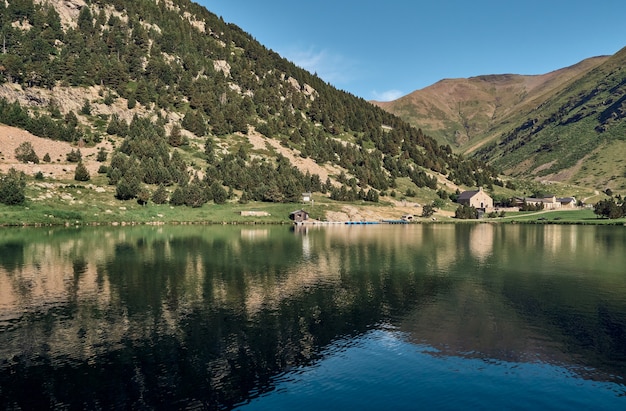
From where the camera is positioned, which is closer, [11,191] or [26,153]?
[11,191]

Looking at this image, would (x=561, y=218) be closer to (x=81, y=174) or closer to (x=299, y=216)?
(x=299, y=216)

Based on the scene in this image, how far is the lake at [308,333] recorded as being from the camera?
74.4 feet

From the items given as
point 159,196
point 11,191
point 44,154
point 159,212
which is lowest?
point 159,212

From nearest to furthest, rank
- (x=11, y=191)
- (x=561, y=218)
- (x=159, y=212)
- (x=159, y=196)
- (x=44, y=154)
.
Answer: (x=11, y=191), (x=159, y=212), (x=159, y=196), (x=44, y=154), (x=561, y=218)

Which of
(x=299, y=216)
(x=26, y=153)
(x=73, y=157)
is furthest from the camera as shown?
(x=73, y=157)

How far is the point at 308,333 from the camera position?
31844 mm

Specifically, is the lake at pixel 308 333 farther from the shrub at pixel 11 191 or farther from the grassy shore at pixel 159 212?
the shrub at pixel 11 191

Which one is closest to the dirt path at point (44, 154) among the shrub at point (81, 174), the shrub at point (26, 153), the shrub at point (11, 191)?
the shrub at point (26, 153)

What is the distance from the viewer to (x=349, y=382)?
79.0 feet

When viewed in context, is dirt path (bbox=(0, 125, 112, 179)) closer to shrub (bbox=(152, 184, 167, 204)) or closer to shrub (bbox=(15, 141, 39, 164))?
shrub (bbox=(15, 141, 39, 164))

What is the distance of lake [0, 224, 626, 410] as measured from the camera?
22672mm

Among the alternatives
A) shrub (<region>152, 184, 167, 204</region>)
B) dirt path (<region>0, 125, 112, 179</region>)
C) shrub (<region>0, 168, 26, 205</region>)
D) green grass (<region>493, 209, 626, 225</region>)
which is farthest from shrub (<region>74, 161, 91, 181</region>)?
green grass (<region>493, 209, 626, 225</region>)

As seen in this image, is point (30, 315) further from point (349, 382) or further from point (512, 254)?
point (512, 254)

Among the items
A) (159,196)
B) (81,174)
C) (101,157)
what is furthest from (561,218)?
(101,157)
